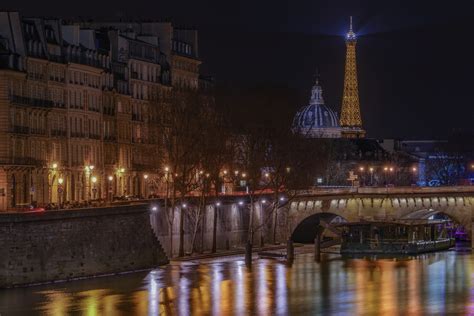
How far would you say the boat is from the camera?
118 metres

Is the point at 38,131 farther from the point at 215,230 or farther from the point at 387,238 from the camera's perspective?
the point at 387,238

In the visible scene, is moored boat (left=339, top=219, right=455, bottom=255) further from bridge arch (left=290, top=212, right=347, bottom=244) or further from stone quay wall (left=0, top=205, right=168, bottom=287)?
stone quay wall (left=0, top=205, right=168, bottom=287)

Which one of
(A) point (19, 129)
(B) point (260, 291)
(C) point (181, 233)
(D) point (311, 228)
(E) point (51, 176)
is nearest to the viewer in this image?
(B) point (260, 291)

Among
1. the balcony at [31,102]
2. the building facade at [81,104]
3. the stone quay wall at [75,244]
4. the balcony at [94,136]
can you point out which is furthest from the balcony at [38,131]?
the stone quay wall at [75,244]

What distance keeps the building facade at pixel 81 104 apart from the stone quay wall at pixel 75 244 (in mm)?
8579

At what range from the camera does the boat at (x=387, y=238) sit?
386 feet

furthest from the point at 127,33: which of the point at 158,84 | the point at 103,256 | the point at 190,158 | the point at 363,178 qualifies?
the point at 363,178

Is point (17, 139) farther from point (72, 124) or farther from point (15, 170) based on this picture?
point (72, 124)

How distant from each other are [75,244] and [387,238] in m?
34.9

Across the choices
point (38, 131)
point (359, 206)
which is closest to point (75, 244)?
point (38, 131)

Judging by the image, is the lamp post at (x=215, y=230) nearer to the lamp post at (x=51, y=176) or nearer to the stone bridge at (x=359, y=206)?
the stone bridge at (x=359, y=206)

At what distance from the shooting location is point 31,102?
347ft

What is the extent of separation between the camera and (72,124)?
373 ft

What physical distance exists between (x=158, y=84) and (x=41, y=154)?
957 inches
